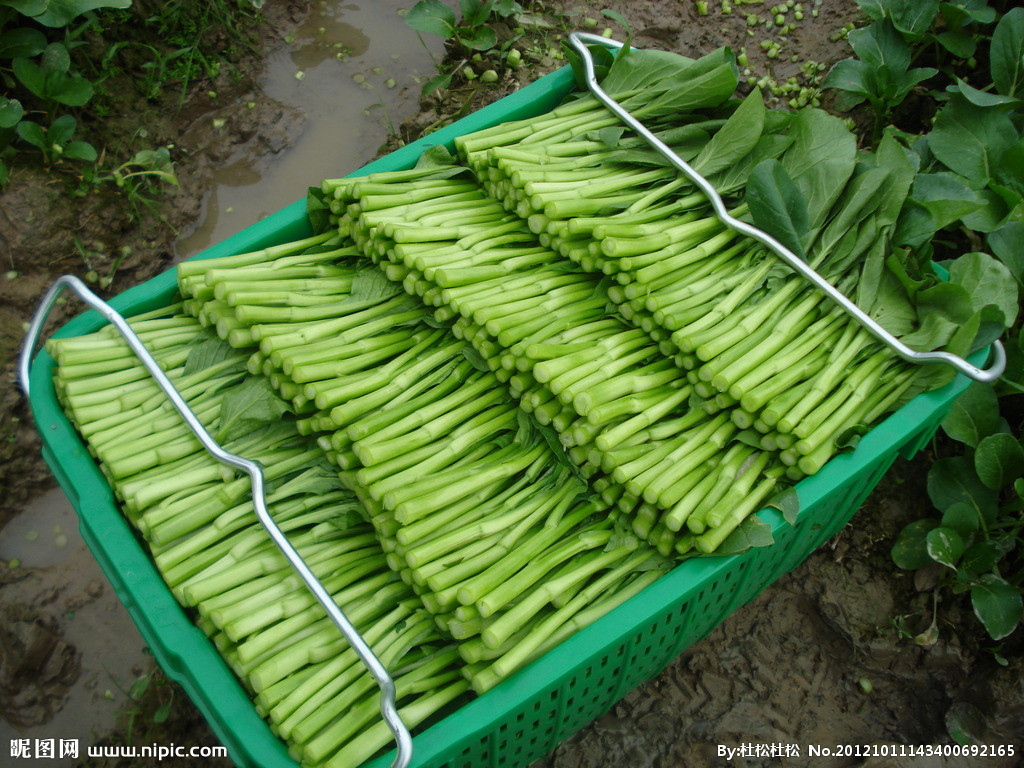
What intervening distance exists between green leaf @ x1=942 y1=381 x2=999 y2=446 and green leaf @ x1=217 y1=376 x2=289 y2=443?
2.72 meters

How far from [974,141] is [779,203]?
1.50 m

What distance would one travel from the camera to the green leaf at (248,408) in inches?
99.0

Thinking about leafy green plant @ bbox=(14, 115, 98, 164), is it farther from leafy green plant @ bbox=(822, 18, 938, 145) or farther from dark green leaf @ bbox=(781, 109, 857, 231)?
leafy green plant @ bbox=(822, 18, 938, 145)

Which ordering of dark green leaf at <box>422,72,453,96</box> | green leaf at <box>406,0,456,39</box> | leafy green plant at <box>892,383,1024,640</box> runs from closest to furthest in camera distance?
leafy green plant at <box>892,383,1024,640</box> → green leaf at <box>406,0,456,39</box> → dark green leaf at <box>422,72,453,96</box>

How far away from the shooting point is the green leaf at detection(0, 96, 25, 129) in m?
3.67

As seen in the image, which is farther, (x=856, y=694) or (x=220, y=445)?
(x=856, y=694)

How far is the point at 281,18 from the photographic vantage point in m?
5.07

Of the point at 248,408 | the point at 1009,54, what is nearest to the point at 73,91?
the point at 248,408

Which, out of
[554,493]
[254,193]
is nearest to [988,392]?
[554,493]

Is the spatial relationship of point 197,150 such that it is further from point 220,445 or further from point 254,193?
point 220,445

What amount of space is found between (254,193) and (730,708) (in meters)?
3.84

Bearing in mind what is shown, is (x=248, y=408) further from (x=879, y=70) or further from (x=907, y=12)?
(x=907, y=12)

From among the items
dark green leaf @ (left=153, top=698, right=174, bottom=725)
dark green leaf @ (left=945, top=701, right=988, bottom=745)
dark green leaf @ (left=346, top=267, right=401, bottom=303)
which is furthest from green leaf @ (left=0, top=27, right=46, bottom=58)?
dark green leaf @ (left=945, top=701, right=988, bottom=745)

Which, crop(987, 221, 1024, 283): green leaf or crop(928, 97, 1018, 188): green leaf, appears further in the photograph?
crop(928, 97, 1018, 188): green leaf
